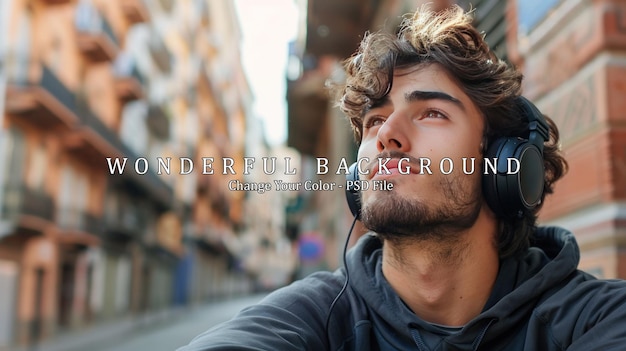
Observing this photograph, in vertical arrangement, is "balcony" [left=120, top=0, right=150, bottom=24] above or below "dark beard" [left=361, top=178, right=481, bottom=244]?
above

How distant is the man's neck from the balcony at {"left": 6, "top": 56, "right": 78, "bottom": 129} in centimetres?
1752

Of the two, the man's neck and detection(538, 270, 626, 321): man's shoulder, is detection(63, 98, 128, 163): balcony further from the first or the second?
detection(538, 270, 626, 321): man's shoulder

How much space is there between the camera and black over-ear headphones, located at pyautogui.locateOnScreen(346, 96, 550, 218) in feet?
6.03

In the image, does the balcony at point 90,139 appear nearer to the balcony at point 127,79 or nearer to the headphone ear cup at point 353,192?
the balcony at point 127,79

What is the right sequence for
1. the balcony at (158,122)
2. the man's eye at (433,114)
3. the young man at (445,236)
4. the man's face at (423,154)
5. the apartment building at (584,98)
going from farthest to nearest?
the balcony at (158,122), the apartment building at (584,98), the man's eye at (433,114), the man's face at (423,154), the young man at (445,236)

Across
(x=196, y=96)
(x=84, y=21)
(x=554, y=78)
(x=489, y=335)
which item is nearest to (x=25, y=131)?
(x=84, y=21)

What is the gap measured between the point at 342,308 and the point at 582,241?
1626mm

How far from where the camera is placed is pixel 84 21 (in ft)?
70.9

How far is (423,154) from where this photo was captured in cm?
180

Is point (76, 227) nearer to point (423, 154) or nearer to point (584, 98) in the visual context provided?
point (584, 98)

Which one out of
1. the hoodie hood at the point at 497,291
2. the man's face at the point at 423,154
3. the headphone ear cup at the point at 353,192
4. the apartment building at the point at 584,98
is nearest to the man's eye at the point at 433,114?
the man's face at the point at 423,154

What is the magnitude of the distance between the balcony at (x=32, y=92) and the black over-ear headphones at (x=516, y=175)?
57.6ft

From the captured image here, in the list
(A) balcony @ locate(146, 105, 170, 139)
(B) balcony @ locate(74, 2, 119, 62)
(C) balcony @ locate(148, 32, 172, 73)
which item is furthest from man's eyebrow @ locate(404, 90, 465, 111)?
(C) balcony @ locate(148, 32, 172, 73)

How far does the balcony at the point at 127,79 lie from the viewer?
25.4 meters
